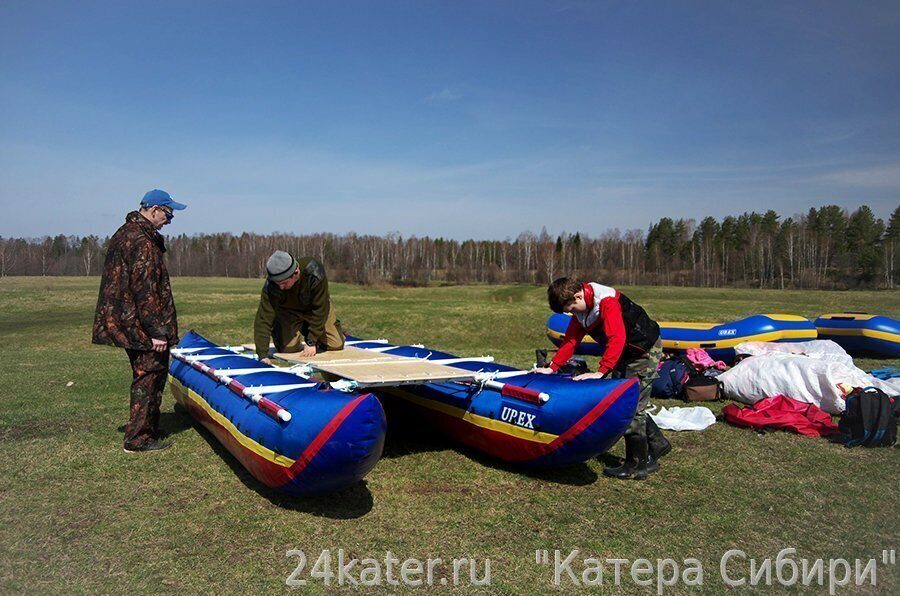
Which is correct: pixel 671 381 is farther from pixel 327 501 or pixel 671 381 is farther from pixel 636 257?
pixel 636 257

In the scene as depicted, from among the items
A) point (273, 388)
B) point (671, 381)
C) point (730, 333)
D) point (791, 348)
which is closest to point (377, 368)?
point (273, 388)

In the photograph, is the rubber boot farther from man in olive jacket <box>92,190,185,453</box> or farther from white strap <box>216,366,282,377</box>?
man in olive jacket <box>92,190,185,453</box>

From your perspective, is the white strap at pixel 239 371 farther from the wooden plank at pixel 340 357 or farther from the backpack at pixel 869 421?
the backpack at pixel 869 421

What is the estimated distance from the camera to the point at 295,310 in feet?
26.9

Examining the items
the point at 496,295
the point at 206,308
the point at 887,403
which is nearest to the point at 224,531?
the point at 887,403

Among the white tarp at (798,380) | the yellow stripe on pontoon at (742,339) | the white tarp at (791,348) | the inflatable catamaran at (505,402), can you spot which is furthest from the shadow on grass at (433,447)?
the yellow stripe on pontoon at (742,339)

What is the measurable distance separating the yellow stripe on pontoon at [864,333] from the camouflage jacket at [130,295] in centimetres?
1456

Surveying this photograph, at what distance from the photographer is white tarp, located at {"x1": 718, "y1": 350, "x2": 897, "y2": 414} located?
8.55 m

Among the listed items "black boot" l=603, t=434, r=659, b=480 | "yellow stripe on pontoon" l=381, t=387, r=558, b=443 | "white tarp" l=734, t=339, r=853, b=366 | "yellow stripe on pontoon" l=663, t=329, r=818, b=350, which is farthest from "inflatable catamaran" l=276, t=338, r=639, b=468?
"yellow stripe on pontoon" l=663, t=329, r=818, b=350

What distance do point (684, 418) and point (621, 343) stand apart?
125 inches

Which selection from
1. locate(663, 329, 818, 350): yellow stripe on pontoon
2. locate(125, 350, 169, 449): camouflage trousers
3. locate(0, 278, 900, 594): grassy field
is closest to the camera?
locate(0, 278, 900, 594): grassy field

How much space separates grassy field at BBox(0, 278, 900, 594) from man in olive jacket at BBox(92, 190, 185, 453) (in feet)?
1.78

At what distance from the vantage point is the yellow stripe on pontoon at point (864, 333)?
1369cm

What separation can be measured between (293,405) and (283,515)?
3.27 ft
